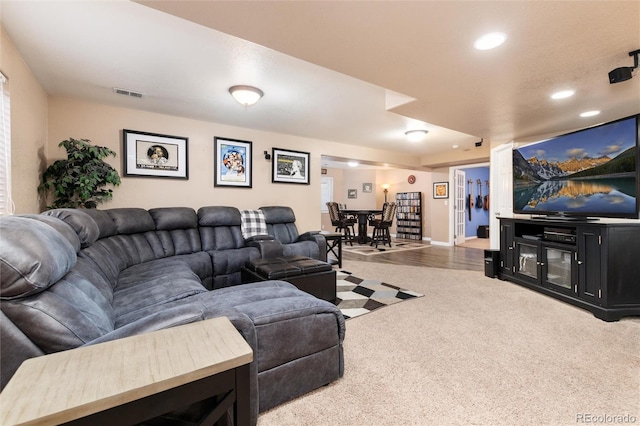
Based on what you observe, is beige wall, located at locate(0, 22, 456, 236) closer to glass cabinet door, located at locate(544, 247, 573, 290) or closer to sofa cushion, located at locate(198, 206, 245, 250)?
sofa cushion, located at locate(198, 206, 245, 250)

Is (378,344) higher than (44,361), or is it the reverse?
(44,361)

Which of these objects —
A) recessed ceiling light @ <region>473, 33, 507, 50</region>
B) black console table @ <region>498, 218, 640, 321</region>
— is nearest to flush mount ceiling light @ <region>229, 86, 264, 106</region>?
recessed ceiling light @ <region>473, 33, 507, 50</region>

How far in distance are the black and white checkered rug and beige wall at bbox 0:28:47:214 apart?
3.00 meters

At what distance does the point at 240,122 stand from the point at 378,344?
11.5 ft

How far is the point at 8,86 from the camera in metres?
2.03

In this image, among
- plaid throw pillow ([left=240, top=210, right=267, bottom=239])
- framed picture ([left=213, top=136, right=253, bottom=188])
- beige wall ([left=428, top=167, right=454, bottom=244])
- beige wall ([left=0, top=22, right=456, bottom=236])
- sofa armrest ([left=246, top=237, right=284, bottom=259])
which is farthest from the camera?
beige wall ([left=428, top=167, right=454, bottom=244])

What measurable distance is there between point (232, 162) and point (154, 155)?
1.06 m

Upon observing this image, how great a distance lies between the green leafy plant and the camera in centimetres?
290

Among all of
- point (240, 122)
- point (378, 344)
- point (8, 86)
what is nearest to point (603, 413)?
point (378, 344)

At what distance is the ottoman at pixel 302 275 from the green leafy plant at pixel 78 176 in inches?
76.6

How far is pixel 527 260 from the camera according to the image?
3604 mm

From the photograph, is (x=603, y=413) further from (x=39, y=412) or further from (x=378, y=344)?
(x=39, y=412)

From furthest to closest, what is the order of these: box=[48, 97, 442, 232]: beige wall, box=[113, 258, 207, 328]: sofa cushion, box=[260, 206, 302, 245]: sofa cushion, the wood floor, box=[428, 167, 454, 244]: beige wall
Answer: box=[428, 167, 454, 244]: beige wall → the wood floor → box=[260, 206, 302, 245]: sofa cushion → box=[48, 97, 442, 232]: beige wall → box=[113, 258, 207, 328]: sofa cushion

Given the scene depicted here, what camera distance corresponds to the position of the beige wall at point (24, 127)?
2080mm
